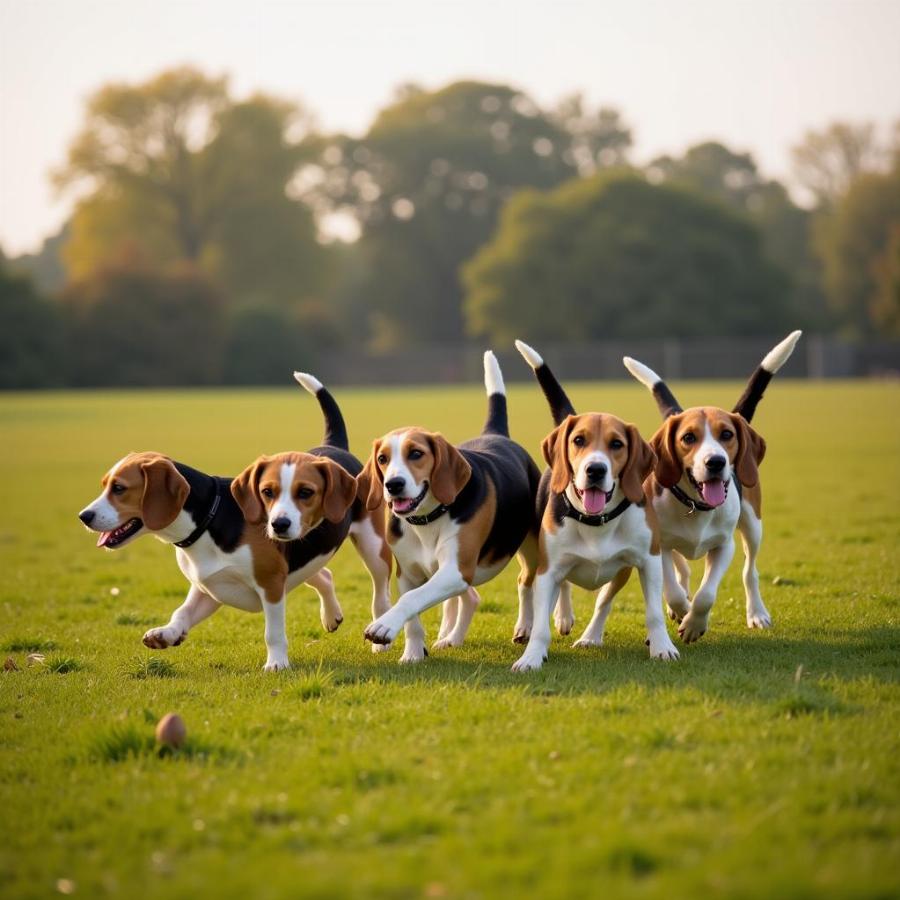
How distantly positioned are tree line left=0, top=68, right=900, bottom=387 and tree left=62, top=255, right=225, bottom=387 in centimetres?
12

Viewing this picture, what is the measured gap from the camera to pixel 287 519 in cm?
654

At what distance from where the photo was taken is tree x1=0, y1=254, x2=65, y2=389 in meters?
63.7

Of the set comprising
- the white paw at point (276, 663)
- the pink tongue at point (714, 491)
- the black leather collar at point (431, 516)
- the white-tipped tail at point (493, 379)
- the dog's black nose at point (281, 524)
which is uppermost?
the white-tipped tail at point (493, 379)

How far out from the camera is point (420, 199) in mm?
92125

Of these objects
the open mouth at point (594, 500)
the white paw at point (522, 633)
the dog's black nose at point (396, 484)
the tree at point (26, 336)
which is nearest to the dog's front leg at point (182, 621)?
the dog's black nose at point (396, 484)

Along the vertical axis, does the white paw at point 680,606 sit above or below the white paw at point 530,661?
above

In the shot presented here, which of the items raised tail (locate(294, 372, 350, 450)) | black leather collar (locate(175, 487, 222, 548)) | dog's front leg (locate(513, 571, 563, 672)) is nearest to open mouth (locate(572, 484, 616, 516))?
dog's front leg (locate(513, 571, 563, 672))

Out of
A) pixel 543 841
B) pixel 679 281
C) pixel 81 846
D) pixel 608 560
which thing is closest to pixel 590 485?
pixel 608 560

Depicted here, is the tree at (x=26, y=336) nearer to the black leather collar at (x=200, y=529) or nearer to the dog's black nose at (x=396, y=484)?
the black leather collar at (x=200, y=529)

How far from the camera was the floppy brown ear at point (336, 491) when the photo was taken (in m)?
6.86

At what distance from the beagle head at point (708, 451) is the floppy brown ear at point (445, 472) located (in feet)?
3.90

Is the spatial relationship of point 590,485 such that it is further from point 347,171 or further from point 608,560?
point 347,171

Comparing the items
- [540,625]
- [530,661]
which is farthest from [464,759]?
[540,625]

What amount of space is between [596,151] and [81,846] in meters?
99.1
